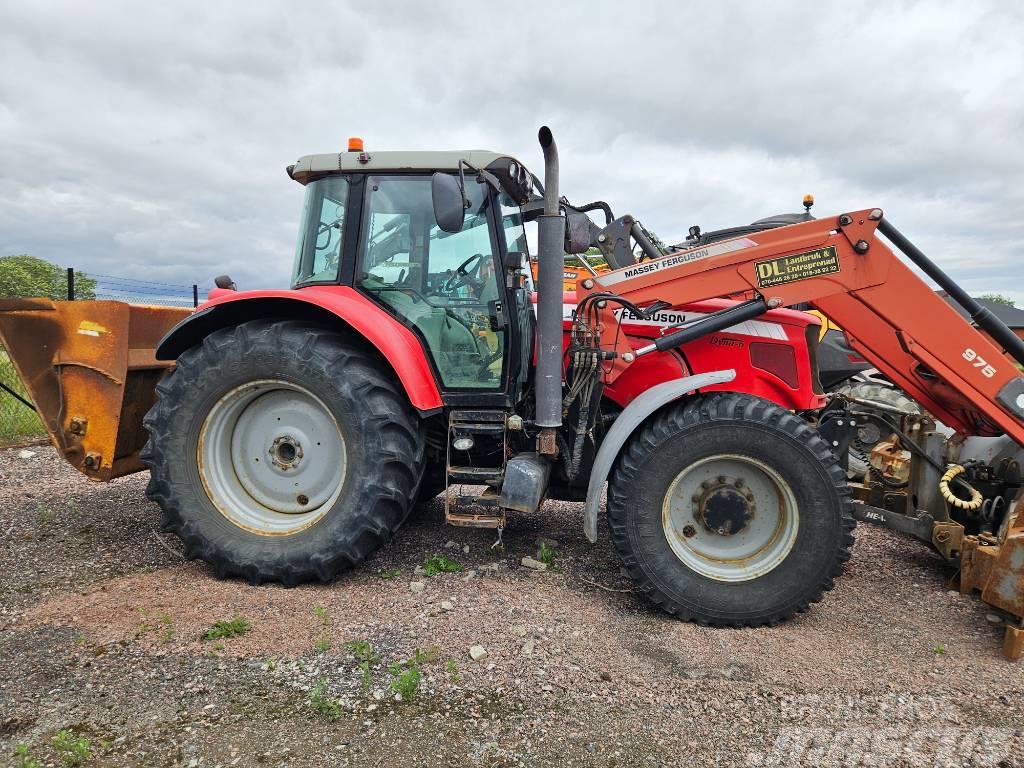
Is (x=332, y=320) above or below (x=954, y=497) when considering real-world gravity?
above

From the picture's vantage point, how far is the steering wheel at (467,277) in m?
3.62

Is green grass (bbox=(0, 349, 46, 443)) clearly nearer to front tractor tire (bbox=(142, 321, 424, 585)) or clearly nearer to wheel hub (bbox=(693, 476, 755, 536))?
front tractor tire (bbox=(142, 321, 424, 585))

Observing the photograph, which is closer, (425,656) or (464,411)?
(425,656)

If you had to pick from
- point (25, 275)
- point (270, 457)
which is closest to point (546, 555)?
point (270, 457)

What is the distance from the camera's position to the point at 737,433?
319 centimetres

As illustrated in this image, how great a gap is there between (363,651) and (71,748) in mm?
1005

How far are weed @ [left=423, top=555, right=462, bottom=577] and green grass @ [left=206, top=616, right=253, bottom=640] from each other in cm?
96

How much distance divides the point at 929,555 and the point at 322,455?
359 cm

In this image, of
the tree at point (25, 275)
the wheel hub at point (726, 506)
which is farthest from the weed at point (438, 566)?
the tree at point (25, 275)

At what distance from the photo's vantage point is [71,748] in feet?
7.03

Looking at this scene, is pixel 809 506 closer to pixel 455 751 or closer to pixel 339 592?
pixel 455 751

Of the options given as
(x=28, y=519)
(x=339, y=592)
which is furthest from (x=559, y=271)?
(x=28, y=519)

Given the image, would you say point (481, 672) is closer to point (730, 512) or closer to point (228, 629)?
point (228, 629)

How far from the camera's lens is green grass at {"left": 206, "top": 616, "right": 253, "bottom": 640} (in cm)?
290
